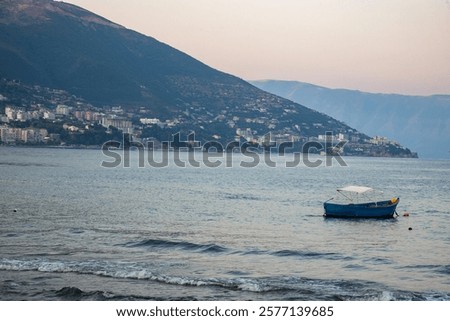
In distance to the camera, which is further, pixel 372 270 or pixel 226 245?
pixel 226 245

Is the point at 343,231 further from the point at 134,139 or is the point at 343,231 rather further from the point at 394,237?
the point at 134,139

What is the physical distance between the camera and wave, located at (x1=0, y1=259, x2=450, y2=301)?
15.6 metres

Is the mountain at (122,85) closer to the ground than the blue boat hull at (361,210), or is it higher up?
higher up

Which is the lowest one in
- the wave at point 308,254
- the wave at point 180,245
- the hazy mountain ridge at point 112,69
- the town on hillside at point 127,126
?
the wave at point 308,254

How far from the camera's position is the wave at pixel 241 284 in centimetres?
1555

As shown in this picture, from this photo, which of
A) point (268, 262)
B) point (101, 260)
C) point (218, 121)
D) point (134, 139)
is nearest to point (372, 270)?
point (268, 262)

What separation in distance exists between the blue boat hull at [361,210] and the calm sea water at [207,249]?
0.69 meters

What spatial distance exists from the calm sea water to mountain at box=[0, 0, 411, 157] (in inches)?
3226

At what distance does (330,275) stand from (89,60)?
150 metres

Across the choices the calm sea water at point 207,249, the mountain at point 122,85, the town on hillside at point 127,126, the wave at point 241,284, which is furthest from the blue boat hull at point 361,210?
the mountain at point 122,85

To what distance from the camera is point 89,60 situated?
162 metres

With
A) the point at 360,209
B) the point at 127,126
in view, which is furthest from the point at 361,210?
the point at 127,126

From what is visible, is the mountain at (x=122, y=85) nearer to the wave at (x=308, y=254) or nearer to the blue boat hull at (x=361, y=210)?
the blue boat hull at (x=361, y=210)
